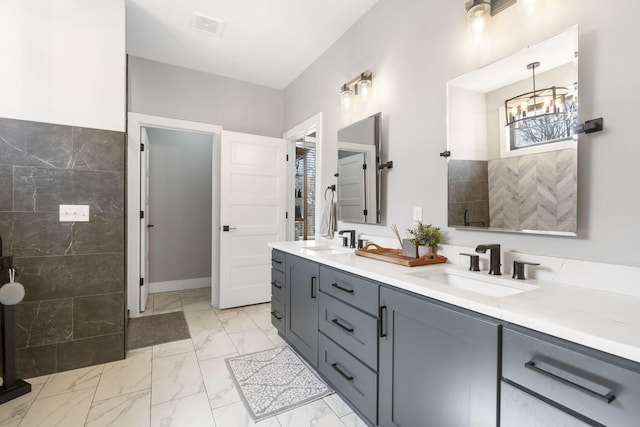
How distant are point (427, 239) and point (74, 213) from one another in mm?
2470

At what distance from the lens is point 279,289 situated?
8.43 ft

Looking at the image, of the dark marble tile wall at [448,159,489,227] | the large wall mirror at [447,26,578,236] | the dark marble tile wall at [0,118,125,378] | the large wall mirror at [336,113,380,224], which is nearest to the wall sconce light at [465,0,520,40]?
the large wall mirror at [447,26,578,236]

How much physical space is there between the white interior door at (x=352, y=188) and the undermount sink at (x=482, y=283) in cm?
100

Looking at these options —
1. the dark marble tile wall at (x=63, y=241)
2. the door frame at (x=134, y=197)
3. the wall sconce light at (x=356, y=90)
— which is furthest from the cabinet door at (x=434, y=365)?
the door frame at (x=134, y=197)

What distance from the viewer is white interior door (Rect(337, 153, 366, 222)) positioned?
2518 millimetres

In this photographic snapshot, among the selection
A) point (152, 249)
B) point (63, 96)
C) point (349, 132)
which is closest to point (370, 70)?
point (349, 132)

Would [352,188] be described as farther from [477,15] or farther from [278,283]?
[477,15]

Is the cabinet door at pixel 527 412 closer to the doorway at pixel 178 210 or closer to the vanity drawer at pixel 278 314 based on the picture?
the vanity drawer at pixel 278 314

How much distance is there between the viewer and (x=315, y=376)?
2.10 m

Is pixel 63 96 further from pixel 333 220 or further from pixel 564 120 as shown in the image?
pixel 564 120

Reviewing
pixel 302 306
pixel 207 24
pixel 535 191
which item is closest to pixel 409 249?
pixel 535 191

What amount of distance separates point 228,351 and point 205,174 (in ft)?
9.60

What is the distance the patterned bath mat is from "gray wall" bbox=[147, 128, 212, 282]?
2.51 meters

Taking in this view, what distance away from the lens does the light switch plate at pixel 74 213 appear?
2156 mm
